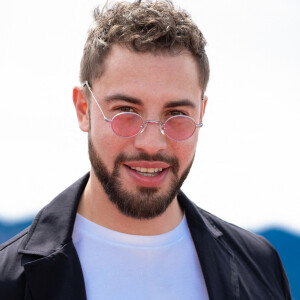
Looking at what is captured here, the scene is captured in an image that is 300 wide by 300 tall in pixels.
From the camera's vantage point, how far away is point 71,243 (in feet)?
7.79

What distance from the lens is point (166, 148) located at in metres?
2.45

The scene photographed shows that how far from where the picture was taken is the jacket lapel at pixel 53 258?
2211 mm

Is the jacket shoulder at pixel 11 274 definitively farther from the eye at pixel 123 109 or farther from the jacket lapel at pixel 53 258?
the eye at pixel 123 109

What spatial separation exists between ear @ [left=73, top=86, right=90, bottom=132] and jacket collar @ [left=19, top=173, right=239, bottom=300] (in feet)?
1.12

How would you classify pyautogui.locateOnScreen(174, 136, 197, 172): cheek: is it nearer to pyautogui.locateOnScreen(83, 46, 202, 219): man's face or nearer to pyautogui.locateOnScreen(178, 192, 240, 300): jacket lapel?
pyautogui.locateOnScreen(83, 46, 202, 219): man's face

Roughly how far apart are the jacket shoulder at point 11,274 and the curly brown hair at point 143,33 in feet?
3.51

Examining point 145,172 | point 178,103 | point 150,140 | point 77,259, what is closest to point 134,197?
point 145,172

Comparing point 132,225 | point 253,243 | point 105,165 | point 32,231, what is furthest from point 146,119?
point 253,243

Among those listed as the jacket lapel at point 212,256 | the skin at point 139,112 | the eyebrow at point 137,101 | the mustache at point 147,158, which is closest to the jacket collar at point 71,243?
the jacket lapel at point 212,256

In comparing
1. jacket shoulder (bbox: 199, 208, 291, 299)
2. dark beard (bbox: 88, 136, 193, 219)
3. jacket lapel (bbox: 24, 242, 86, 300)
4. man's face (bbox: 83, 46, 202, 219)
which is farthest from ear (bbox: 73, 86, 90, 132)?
jacket shoulder (bbox: 199, 208, 291, 299)

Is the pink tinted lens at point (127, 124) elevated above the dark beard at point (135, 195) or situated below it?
above

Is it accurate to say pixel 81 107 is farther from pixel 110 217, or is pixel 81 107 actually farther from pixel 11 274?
pixel 11 274

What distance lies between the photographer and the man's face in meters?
2.39

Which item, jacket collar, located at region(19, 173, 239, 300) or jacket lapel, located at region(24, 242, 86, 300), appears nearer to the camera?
jacket lapel, located at region(24, 242, 86, 300)
